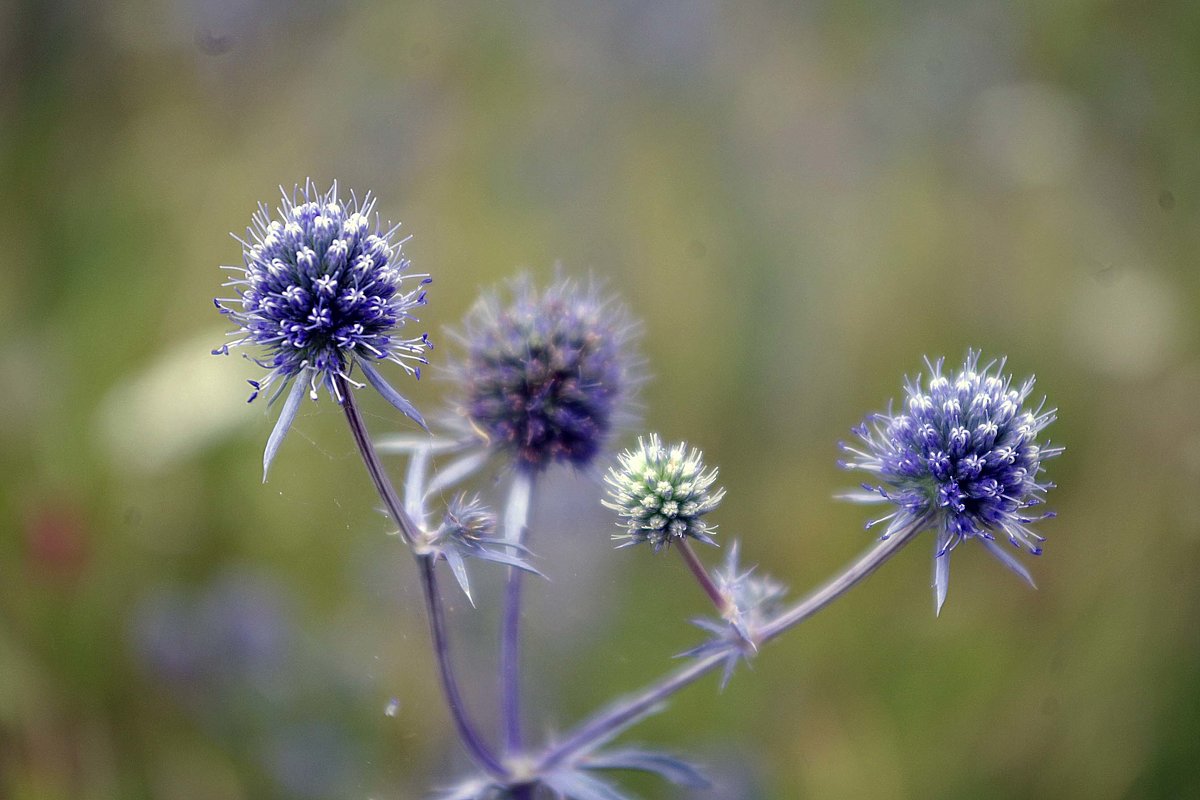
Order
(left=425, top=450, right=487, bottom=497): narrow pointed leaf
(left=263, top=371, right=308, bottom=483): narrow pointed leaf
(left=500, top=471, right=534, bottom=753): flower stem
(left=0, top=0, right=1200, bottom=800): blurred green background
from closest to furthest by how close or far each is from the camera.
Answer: (left=263, top=371, right=308, bottom=483): narrow pointed leaf
(left=500, top=471, right=534, bottom=753): flower stem
(left=425, top=450, right=487, bottom=497): narrow pointed leaf
(left=0, top=0, right=1200, bottom=800): blurred green background

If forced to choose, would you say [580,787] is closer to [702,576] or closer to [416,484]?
[702,576]

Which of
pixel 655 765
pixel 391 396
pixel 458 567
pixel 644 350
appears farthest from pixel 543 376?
pixel 644 350

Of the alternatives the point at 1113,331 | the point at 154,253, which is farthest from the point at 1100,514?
the point at 154,253

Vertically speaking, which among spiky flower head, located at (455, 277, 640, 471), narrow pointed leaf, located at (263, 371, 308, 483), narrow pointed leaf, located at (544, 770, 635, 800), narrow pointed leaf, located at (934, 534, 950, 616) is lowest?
narrow pointed leaf, located at (544, 770, 635, 800)

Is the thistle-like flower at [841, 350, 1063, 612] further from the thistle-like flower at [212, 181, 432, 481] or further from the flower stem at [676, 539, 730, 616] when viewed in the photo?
the thistle-like flower at [212, 181, 432, 481]

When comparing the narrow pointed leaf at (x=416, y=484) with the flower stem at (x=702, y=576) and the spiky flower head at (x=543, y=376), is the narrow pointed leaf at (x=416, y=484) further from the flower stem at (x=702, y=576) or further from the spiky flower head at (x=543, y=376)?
the flower stem at (x=702, y=576)

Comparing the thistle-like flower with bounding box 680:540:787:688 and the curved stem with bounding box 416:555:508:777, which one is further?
the curved stem with bounding box 416:555:508:777

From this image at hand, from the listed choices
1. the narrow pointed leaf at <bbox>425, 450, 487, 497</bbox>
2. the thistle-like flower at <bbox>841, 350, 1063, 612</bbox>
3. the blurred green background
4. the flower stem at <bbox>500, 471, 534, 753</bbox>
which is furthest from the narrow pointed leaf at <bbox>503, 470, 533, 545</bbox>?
the thistle-like flower at <bbox>841, 350, 1063, 612</bbox>
